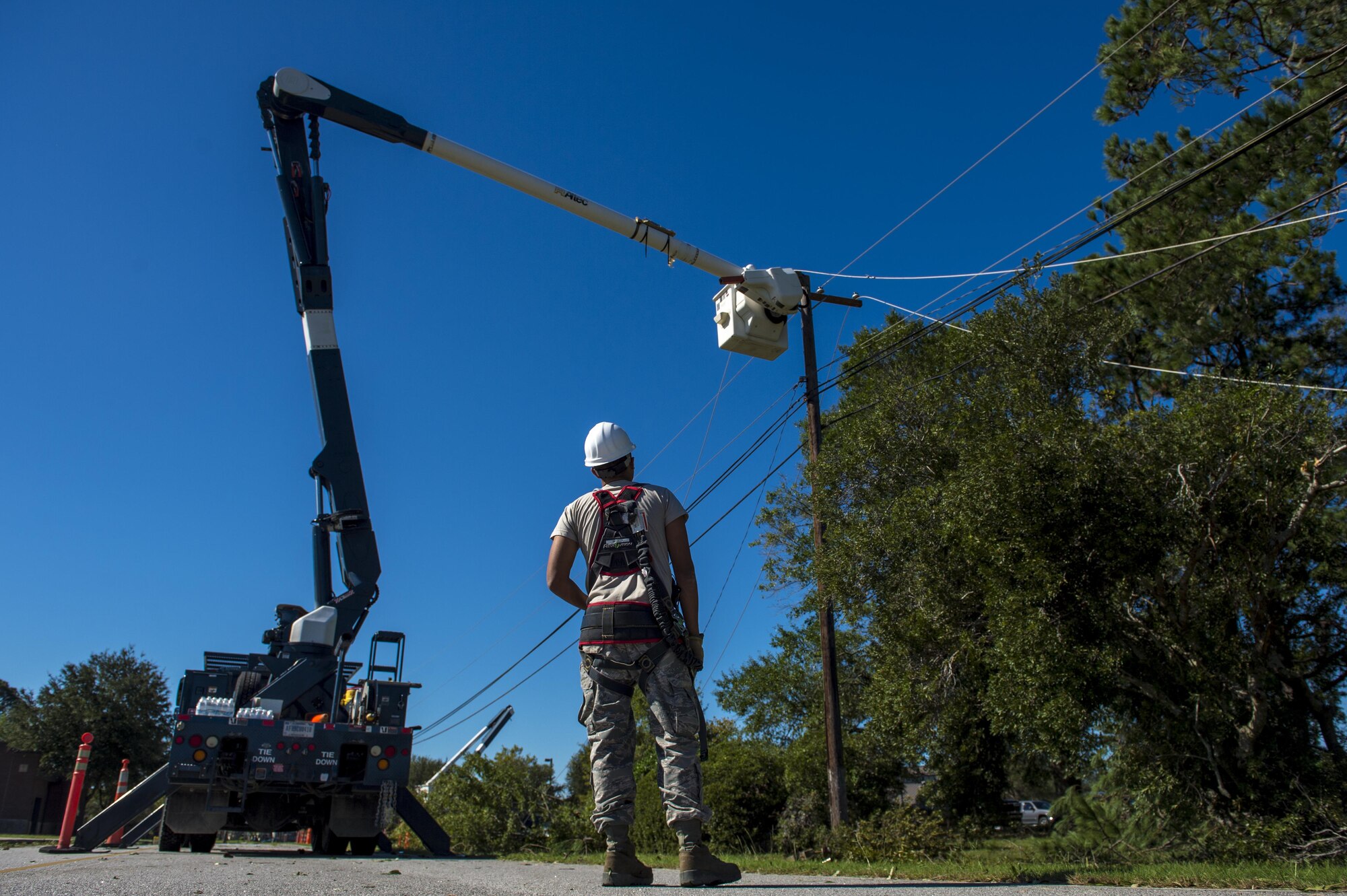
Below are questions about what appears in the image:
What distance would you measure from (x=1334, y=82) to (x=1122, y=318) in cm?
363

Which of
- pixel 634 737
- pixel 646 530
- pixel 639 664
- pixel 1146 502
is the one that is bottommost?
pixel 634 737

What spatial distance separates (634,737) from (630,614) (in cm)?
52

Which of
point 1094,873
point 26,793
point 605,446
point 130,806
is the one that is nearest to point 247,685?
point 130,806

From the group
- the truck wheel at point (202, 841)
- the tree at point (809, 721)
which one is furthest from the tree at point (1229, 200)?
the truck wheel at point (202, 841)

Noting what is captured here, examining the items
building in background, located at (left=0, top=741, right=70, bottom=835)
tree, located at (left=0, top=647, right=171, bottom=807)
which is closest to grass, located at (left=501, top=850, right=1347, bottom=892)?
tree, located at (left=0, top=647, right=171, bottom=807)

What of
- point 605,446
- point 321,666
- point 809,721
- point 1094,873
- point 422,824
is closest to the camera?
point 605,446

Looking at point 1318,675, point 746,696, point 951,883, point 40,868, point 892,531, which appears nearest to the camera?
point 951,883

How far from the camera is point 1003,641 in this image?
354 inches

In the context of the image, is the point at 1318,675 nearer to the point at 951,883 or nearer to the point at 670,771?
the point at 951,883

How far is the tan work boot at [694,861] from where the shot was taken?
380cm

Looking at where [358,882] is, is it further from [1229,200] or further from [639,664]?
[1229,200]

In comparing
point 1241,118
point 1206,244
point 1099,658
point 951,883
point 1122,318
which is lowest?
point 951,883

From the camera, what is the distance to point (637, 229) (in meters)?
12.0

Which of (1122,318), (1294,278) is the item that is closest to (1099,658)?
(1122,318)
